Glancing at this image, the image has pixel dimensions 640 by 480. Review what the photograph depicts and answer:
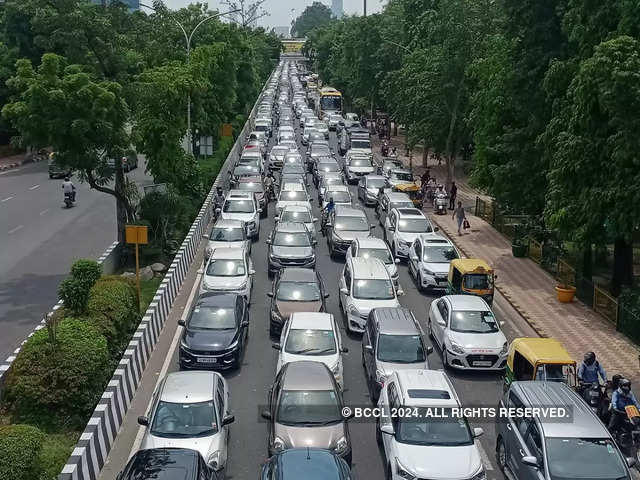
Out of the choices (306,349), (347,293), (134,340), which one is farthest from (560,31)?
(134,340)

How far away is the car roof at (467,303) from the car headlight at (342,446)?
7.02m

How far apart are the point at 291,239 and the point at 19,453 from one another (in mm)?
16151

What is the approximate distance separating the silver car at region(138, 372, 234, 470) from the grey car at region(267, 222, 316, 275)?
12008 millimetres

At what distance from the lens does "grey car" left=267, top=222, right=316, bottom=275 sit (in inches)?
1056

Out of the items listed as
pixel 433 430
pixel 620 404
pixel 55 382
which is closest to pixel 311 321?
pixel 433 430

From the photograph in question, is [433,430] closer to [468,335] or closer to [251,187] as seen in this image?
[468,335]

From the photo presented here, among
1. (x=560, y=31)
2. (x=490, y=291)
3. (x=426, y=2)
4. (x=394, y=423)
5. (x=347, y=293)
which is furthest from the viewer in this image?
(x=426, y=2)

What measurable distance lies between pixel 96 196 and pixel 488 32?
23.0 meters

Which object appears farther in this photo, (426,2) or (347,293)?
(426,2)

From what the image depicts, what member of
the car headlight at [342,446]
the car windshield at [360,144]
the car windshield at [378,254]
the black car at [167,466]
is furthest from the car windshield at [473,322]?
the car windshield at [360,144]

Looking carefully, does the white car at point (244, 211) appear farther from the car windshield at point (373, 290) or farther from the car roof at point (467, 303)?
the car roof at point (467, 303)

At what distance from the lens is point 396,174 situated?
146 feet

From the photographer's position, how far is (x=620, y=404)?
15.2m

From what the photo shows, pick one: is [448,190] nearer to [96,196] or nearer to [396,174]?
[396,174]
